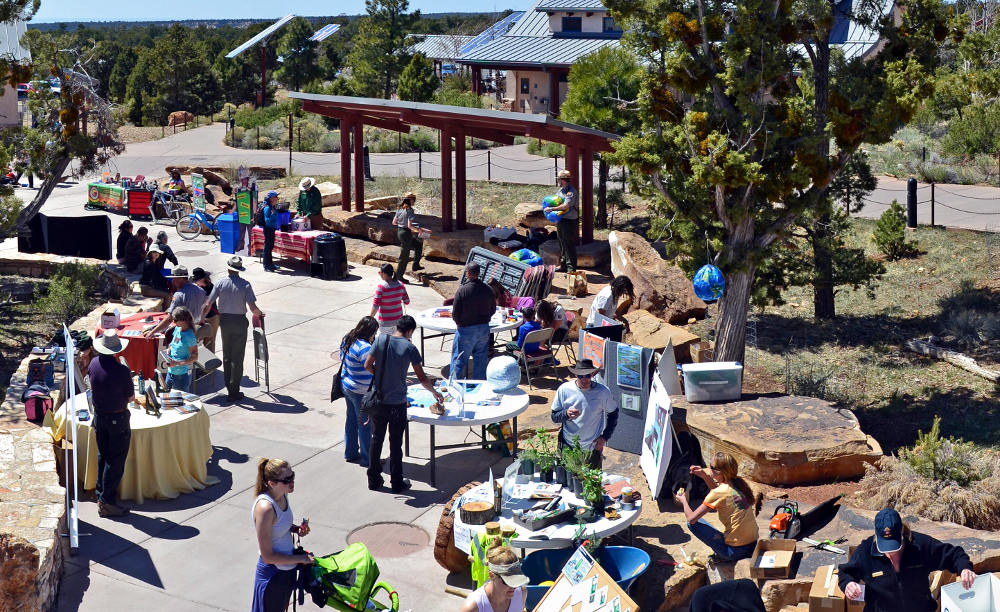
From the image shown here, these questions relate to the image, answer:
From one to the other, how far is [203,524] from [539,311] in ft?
16.7

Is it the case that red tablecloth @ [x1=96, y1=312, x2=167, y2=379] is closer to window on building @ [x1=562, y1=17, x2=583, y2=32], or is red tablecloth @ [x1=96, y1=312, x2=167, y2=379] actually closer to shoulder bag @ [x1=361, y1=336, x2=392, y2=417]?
shoulder bag @ [x1=361, y1=336, x2=392, y2=417]

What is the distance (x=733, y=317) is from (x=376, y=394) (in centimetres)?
473

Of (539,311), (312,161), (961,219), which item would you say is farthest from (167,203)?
(961,219)

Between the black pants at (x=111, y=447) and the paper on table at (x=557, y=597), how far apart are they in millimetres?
4382

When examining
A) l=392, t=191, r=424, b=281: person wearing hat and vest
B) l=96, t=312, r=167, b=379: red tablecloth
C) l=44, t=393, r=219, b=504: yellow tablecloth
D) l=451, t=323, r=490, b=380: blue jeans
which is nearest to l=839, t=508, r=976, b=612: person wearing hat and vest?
l=451, t=323, r=490, b=380: blue jeans

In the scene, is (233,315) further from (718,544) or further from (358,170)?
(358,170)

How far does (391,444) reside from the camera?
986 centimetres

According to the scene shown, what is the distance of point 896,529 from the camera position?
674 cm

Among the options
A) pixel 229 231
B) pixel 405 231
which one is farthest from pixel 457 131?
pixel 229 231

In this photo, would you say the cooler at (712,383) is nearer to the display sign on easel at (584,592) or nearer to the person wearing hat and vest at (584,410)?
the person wearing hat and vest at (584,410)

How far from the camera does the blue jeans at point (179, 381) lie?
449 inches

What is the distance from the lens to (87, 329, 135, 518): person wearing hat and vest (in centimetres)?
909

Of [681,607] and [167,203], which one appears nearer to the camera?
[681,607]

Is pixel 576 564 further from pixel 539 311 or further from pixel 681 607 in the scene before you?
pixel 539 311
